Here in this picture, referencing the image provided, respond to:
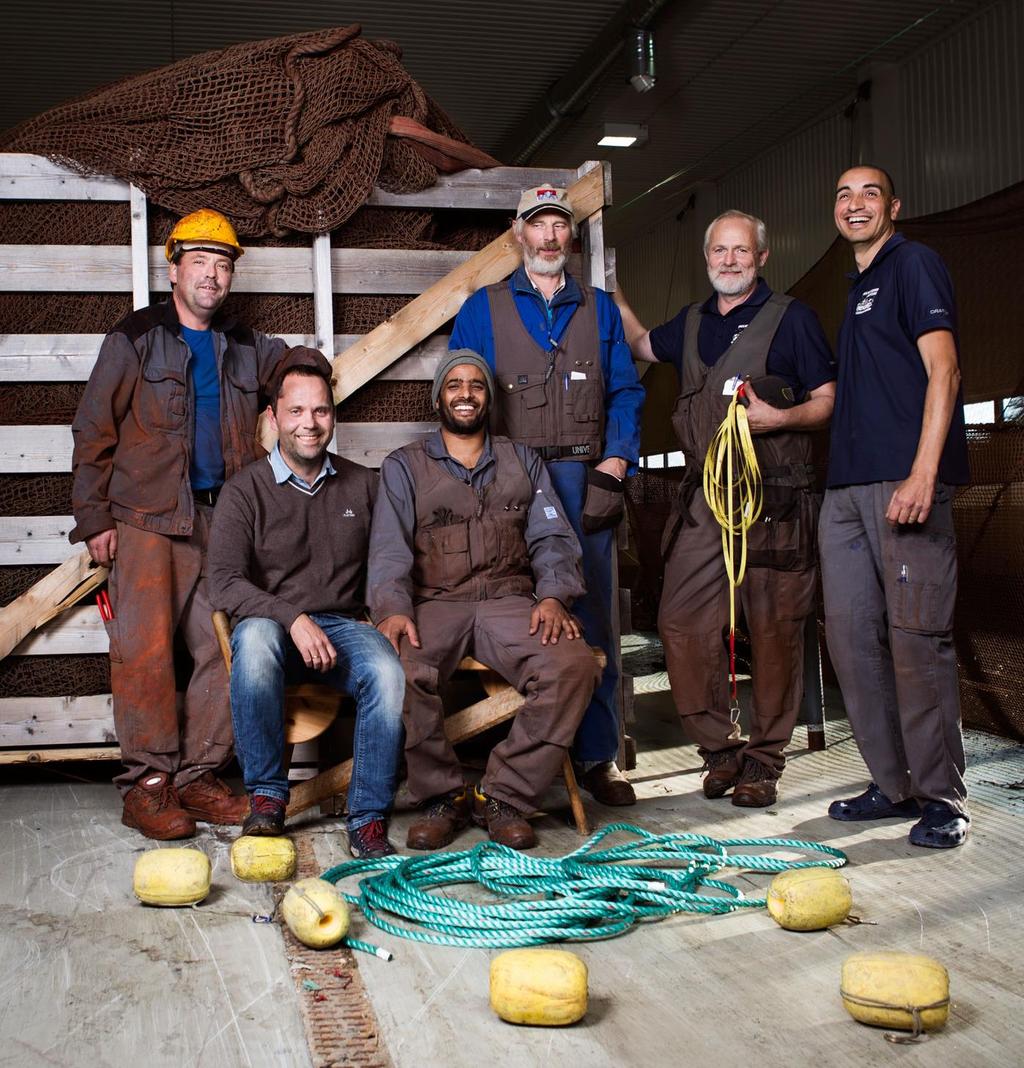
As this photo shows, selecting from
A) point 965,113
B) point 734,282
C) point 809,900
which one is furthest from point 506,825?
point 965,113

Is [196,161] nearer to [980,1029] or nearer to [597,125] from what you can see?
[980,1029]

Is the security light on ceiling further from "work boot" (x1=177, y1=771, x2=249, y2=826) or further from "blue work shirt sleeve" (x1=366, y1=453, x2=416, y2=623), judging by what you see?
"work boot" (x1=177, y1=771, x2=249, y2=826)

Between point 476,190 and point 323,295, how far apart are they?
0.80 m

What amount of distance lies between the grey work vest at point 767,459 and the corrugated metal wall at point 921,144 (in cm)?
670

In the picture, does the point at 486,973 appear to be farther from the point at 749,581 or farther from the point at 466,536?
the point at 749,581

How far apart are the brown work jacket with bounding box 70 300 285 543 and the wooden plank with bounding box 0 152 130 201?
27.9 inches

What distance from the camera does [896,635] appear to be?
3.70 m

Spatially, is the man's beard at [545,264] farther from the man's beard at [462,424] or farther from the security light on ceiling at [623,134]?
the security light on ceiling at [623,134]

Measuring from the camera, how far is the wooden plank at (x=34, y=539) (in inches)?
178

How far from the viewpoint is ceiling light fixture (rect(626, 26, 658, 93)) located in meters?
9.93

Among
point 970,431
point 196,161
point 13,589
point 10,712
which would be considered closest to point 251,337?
point 196,161

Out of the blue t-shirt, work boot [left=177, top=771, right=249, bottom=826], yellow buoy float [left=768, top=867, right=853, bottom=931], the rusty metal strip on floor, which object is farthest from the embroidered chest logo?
work boot [left=177, top=771, right=249, bottom=826]

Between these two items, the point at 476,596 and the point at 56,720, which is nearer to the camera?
the point at 476,596

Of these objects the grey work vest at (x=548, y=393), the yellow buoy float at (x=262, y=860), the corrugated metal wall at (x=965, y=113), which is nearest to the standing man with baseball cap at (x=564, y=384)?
the grey work vest at (x=548, y=393)
